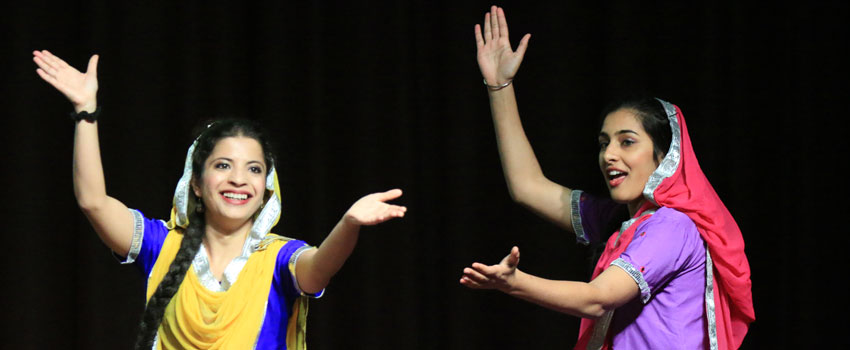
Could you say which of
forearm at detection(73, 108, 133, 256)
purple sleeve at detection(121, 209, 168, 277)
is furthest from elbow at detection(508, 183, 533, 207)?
forearm at detection(73, 108, 133, 256)

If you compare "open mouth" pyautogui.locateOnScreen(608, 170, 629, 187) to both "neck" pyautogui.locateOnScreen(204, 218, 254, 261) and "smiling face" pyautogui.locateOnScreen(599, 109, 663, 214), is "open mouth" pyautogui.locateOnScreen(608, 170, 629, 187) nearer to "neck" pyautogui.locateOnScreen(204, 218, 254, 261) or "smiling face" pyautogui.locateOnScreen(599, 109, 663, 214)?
"smiling face" pyautogui.locateOnScreen(599, 109, 663, 214)

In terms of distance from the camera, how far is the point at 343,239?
6.04ft

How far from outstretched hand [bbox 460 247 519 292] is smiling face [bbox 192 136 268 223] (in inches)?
25.6

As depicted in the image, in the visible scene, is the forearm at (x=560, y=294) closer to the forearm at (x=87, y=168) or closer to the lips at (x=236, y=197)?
the lips at (x=236, y=197)

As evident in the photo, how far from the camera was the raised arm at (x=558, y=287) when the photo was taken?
1.72 meters

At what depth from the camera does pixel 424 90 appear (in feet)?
11.3

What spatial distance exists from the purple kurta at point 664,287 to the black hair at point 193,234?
0.98 metres

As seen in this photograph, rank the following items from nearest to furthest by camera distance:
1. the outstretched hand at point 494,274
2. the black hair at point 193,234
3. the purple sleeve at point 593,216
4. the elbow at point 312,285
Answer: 1. the outstretched hand at point 494,274
2. the elbow at point 312,285
3. the black hair at point 193,234
4. the purple sleeve at point 593,216

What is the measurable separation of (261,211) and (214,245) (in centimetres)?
15

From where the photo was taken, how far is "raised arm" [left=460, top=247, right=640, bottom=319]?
5.64 feet

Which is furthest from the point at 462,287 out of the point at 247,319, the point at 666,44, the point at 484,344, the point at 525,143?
the point at 247,319

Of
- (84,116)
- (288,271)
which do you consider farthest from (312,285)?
(84,116)

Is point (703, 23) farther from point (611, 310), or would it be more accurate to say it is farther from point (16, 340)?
point (16, 340)

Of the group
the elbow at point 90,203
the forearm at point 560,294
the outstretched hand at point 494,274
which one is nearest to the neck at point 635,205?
the forearm at point 560,294
